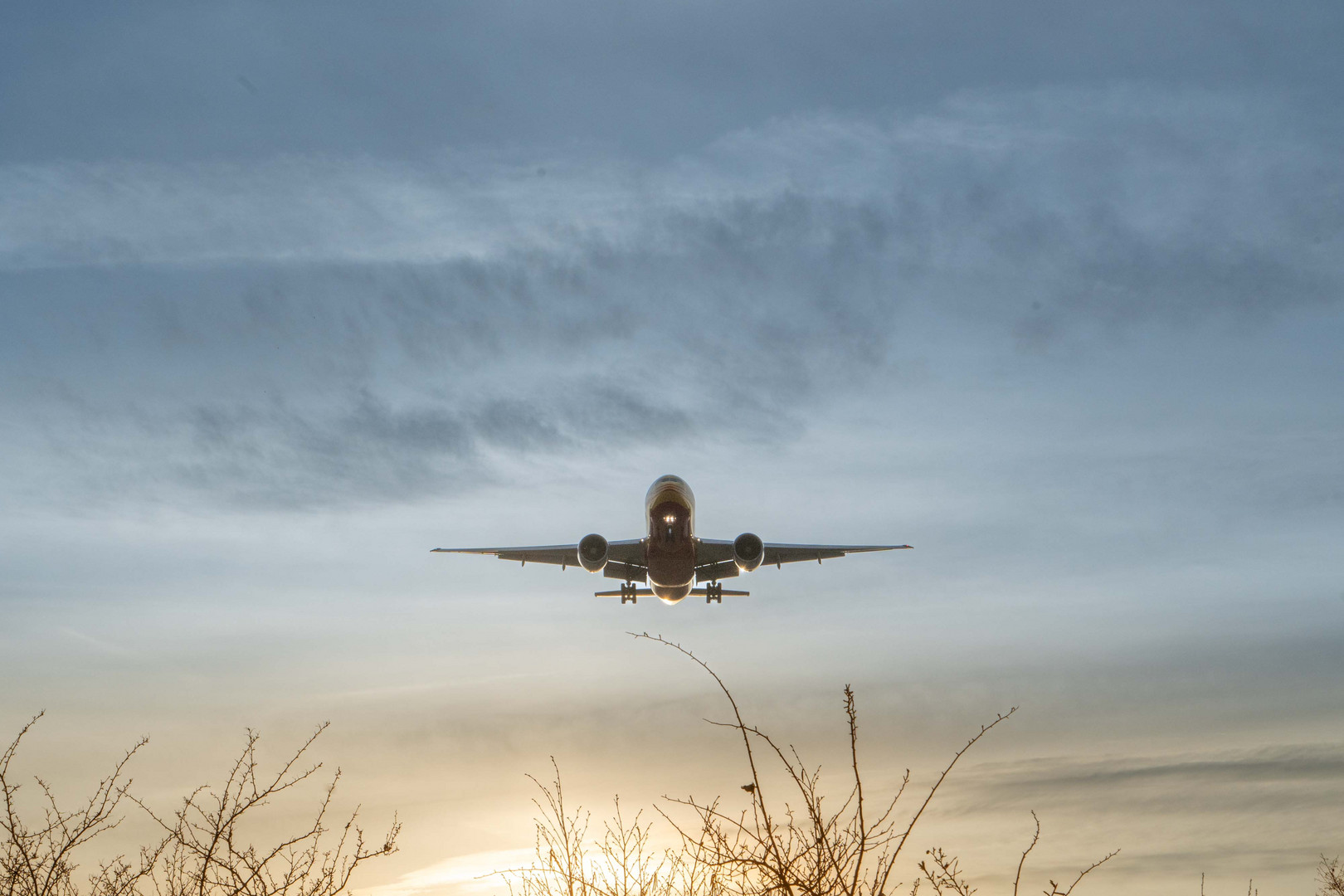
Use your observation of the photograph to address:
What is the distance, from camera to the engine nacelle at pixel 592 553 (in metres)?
43.2

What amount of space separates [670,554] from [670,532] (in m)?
1.03

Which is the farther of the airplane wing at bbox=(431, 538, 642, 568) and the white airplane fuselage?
the airplane wing at bbox=(431, 538, 642, 568)

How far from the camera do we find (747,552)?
44219 millimetres

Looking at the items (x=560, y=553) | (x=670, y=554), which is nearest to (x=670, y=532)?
(x=670, y=554)

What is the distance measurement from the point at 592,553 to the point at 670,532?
3.96m

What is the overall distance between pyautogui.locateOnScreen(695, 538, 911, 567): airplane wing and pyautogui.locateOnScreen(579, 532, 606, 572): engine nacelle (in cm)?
403

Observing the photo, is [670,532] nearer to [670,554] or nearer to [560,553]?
[670,554]

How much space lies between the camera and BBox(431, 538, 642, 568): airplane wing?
45.8 m

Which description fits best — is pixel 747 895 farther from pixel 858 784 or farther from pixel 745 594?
pixel 745 594

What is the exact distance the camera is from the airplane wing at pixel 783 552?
45997 millimetres

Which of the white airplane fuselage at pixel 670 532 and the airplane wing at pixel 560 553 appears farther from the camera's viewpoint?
the airplane wing at pixel 560 553

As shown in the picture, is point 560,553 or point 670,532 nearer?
point 670,532

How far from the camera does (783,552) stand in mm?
48719

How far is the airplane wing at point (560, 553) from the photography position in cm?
4578
